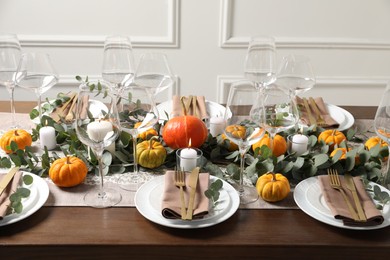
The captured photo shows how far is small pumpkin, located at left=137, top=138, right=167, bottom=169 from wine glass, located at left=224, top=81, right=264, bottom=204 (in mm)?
206

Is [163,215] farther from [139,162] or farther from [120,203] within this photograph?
[139,162]

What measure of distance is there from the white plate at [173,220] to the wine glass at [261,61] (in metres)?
0.45

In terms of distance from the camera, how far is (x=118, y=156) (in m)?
1.26

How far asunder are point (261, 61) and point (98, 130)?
636 millimetres

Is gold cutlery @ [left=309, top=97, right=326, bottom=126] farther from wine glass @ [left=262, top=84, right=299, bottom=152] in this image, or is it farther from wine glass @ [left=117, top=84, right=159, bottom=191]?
wine glass @ [left=117, top=84, right=159, bottom=191]

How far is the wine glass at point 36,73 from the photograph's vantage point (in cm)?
142

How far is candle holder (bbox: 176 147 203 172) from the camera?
3.90ft

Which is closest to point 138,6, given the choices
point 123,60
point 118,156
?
point 123,60

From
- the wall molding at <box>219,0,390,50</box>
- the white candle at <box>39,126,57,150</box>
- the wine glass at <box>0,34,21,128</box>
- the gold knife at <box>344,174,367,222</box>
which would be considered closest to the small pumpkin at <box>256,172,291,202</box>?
the gold knife at <box>344,174,367,222</box>

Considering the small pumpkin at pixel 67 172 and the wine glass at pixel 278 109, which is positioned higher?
the wine glass at pixel 278 109

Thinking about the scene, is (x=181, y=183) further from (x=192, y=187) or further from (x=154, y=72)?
(x=154, y=72)

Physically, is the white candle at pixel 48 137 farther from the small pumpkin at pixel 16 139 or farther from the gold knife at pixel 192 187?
the gold knife at pixel 192 187

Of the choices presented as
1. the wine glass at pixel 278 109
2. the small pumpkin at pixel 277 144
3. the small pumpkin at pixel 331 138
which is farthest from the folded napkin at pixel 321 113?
the wine glass at pixel 278 109

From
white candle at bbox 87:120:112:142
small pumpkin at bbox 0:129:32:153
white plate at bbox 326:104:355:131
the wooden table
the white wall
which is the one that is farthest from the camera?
the white wall
